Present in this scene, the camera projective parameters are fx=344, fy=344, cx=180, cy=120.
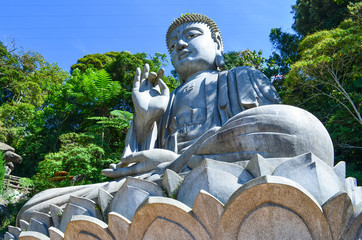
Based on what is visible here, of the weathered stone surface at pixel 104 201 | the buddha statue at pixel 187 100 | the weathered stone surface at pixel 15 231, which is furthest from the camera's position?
the buddha statue at pixel 187 100

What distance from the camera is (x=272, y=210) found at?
1729mm

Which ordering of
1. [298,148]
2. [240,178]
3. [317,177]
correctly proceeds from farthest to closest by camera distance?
[298,148]
[240,178]
[317,177]

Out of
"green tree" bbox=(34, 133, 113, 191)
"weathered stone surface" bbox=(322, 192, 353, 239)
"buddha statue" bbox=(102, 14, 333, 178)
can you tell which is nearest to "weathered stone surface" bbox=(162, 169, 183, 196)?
"weathered stone surface" bbox=(322, 192, 353, 239)

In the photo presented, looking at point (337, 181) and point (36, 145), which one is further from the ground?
point (36, 145)

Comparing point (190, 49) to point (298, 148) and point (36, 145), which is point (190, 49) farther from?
point (36, 145)

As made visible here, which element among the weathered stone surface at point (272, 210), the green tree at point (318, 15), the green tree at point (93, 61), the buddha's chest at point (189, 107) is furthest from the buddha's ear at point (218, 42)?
the green tree at point (93, 61)

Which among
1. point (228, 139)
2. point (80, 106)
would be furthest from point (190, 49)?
point (80, 106)

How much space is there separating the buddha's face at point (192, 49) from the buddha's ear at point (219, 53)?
2.1 inches

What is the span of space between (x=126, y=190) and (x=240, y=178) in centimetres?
76

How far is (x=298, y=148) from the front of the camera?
2.65 metres

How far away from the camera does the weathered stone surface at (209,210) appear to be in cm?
181

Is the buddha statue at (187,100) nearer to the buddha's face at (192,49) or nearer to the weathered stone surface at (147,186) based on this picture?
the buddha's face at (192,49)

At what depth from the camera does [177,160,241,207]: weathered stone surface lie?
2051 millimetres

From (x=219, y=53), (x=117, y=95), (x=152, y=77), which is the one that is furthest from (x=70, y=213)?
(x=117, y=95)
